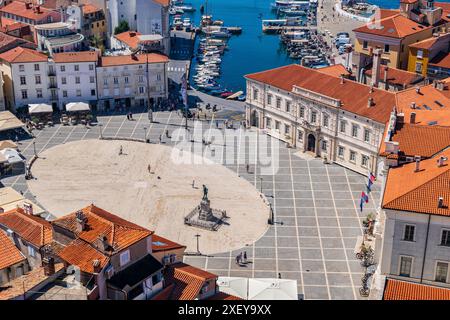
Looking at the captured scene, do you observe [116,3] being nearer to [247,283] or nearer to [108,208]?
[108,208]

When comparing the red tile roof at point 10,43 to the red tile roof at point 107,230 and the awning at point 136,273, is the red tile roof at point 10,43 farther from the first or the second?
the awning at point 136,273

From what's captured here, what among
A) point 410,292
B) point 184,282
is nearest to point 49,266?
point 184,282

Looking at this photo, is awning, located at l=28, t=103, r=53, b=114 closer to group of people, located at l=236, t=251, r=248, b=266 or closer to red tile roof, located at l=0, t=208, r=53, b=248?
red tile roof, located at l=0, t=208, r=53, b=248

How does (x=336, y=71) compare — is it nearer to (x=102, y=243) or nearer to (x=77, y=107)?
(x=77, y=107)

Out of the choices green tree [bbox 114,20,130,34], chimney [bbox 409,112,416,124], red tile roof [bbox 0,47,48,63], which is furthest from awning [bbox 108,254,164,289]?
green tree [bbox 114,20,130,34]

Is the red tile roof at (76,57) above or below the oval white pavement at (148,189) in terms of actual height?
above

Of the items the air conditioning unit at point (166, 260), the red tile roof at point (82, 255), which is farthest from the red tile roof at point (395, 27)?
the red tile roof at point (82, 255)

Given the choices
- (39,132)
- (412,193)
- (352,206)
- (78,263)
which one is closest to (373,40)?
(352,206)

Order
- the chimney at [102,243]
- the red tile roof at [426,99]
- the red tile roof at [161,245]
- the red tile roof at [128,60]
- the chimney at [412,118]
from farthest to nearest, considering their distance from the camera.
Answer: the red tile roof at [128,60], the red tile roof at [426,99], the chimney at [412,118], the red tile roof at [161,245], the chimney at [102,243]
